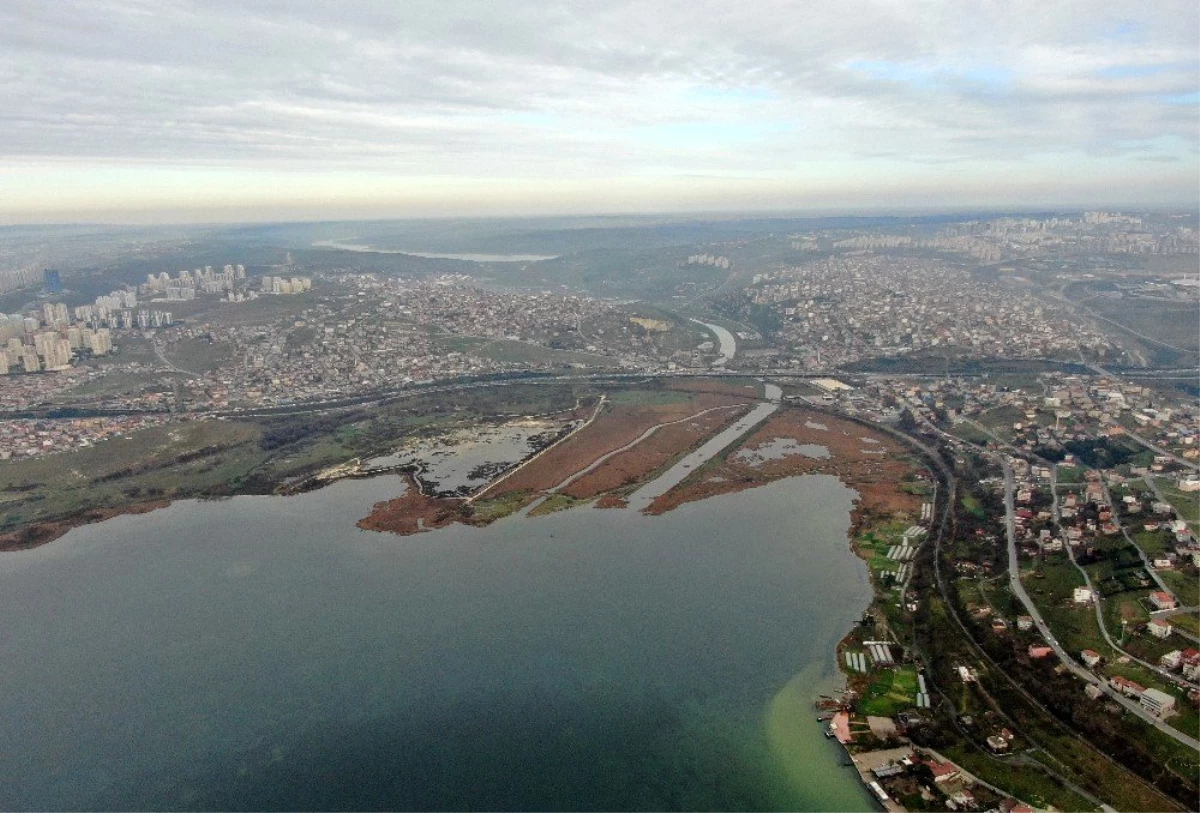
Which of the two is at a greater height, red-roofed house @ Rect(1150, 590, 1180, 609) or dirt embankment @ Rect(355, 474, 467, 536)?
red-roofed house @ Rect(1150, 590, 1180, 609)

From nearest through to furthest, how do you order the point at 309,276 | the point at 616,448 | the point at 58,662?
the point at 58,662, the point at 616,448, the point at 309,276

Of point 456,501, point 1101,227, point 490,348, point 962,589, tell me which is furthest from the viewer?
point 1101,227

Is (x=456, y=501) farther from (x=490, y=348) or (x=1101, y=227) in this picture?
(x=1101, y=227)

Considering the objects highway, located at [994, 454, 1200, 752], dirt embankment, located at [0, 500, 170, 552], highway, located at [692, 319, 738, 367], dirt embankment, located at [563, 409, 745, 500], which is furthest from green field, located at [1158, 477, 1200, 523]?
dirt embankment, located at [0, 500, 170, 552]

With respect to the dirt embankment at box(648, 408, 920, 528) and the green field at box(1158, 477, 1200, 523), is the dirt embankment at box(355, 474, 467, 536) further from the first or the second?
the green field at box(1158, 477, 1200, 523)

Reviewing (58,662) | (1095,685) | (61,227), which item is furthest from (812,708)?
(61,227)

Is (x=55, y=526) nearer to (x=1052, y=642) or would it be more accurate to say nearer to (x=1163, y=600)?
(x=1052, y=642)

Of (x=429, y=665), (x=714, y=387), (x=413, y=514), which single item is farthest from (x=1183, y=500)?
(x=413, y=514)
